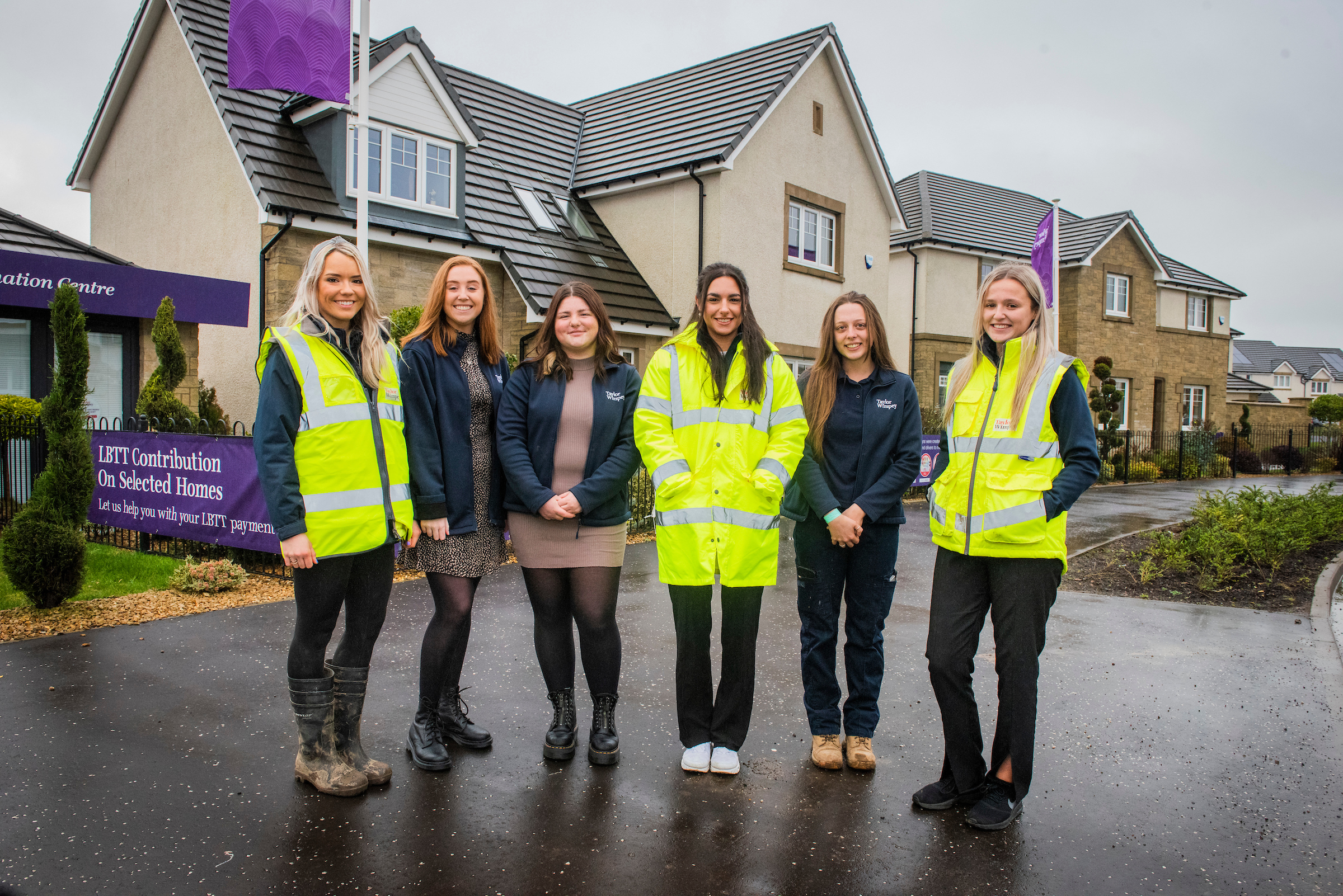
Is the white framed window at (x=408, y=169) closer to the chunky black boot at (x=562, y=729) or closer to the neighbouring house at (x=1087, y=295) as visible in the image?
the chunky black boot at (x=562, y=729)

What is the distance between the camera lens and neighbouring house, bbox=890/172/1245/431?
24781 millimetres

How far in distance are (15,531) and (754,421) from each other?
5924 millimetres

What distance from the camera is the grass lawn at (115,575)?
7.07 m

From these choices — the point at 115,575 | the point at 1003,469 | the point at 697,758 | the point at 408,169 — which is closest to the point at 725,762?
the point at 697,758

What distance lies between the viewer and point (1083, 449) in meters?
3.34

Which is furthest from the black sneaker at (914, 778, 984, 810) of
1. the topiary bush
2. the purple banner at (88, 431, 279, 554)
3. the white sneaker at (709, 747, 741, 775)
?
the topiary bush

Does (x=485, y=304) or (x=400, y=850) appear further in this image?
(x=485, y=304)

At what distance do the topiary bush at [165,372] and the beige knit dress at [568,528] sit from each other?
789cm

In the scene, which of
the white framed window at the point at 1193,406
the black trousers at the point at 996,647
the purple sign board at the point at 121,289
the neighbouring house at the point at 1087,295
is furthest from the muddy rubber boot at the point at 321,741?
the white framed window at the point at 1193,406

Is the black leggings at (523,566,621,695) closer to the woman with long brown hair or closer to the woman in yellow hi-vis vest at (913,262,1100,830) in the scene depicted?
the woman with long brown hair

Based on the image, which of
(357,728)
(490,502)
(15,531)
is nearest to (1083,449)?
(490,502)

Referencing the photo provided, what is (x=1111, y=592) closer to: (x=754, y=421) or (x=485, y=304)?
(x=754, y=421)

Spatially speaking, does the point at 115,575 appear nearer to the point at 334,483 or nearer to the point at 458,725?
the point at 458,725

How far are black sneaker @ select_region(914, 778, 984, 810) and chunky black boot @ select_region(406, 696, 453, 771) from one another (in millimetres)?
2018
